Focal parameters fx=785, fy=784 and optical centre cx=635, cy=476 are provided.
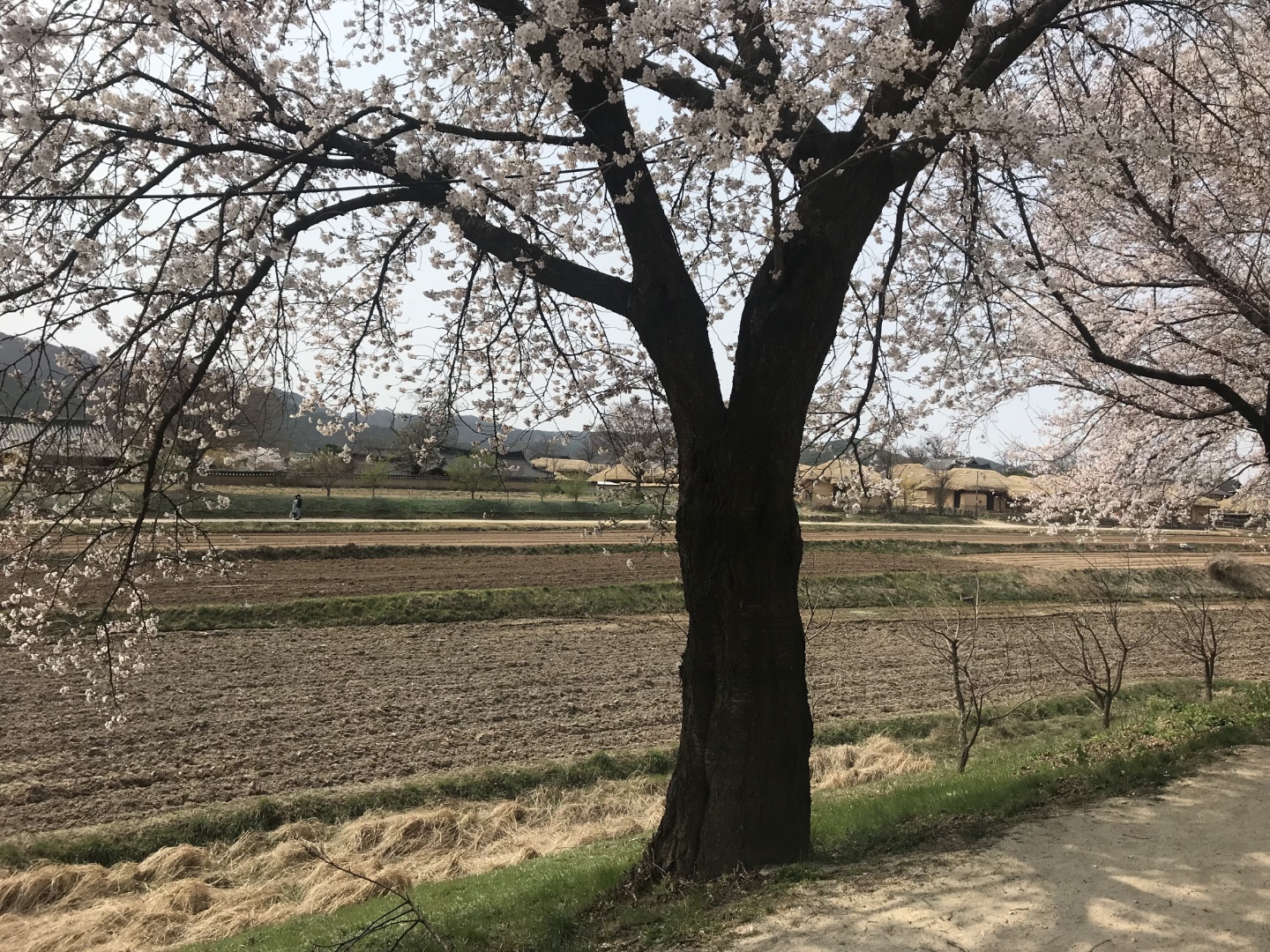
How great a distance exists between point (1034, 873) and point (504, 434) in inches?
198

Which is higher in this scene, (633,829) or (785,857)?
(785,857)

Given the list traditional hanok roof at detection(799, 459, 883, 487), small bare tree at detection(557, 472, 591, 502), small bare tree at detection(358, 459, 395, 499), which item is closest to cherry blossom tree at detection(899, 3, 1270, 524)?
traditional hanok roof at detection(799, 459, 883, 487)

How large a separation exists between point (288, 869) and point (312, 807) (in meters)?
1.32

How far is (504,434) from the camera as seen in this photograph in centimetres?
705

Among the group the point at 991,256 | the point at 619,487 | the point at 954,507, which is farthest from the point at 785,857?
the point at 954,507

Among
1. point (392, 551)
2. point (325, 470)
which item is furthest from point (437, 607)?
point (325, 470)

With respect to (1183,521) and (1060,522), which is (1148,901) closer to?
(1183,521)

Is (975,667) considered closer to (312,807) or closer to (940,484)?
(312,807)

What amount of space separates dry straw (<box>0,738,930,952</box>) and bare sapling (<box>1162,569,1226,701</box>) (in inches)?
174

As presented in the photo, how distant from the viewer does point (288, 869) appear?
7980 millimetres

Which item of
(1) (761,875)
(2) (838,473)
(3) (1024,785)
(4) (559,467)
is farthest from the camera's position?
(4) (559,467)

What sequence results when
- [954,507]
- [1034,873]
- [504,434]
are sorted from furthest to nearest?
[954,507] < [504,434] < [1034,873]

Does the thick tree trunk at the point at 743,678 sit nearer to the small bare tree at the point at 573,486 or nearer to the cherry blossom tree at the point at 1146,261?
the cherry blossom tree at the point at 1146,261

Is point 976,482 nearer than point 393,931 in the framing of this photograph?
No
